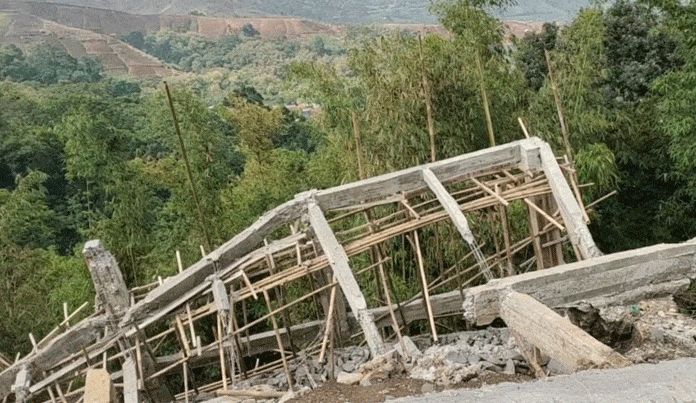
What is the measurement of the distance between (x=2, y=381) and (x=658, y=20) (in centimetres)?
1495

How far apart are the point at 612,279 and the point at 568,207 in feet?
5.81

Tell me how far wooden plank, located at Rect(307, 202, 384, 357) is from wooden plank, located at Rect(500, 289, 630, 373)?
62.5 inches

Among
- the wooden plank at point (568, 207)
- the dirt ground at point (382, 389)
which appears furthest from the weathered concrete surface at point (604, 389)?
the wooden plank at point (568, 207)

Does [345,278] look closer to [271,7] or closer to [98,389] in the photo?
[98,389]

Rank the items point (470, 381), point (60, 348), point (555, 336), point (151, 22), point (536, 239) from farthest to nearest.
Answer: point (151, 22) < point (536, 239) < point (60, 348) < point (470, 381) < point (555, 336)

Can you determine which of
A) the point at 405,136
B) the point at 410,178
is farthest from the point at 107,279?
the point at 405,136

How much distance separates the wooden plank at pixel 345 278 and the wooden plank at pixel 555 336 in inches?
62.5

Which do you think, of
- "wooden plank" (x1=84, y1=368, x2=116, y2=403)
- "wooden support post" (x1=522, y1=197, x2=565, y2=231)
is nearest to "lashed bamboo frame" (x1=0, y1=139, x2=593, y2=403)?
"wooden support post" (x1=522, y1=197, x2=565, y2=231)

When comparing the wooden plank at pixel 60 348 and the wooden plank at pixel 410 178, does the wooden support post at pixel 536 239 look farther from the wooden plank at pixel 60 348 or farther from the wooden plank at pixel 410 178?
the wooden plank at pixel 60 348

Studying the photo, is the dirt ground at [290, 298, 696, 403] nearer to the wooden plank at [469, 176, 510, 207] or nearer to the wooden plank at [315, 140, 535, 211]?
the wooden plank at [469, 176, 510, 207]

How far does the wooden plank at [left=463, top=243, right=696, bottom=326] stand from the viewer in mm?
4680

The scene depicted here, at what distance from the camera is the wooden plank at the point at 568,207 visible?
613 centimetres

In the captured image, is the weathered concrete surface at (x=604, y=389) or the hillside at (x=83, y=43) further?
the hillside at (x=83, y=43)

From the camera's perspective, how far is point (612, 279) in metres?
4.99
